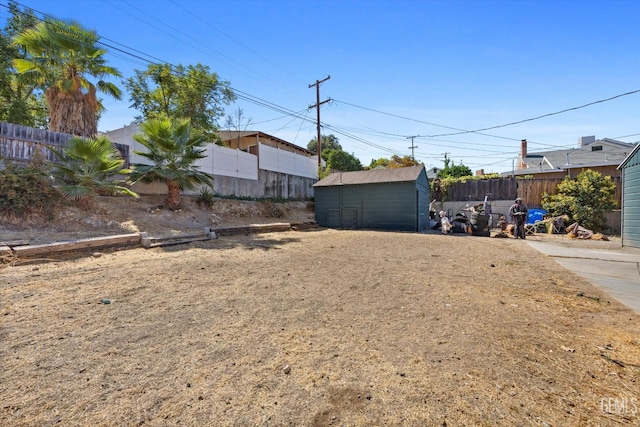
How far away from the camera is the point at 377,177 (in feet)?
46.9

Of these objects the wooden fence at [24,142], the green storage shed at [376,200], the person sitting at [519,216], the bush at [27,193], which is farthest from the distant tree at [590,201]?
the wooden fence at [24,142]

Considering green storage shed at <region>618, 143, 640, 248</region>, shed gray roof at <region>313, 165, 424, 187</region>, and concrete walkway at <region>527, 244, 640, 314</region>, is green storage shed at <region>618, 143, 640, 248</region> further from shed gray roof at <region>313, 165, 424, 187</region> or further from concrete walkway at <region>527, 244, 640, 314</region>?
shed gray roof at <region>313, 165, 424, 187</region>

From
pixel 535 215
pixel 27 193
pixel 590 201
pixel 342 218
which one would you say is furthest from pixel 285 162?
pixel 590 201

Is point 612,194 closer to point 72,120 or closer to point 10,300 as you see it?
point 10,300

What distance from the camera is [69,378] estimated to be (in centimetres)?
197

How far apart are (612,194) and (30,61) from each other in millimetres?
23164

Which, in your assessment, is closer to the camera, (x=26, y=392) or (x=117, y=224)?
(x=26, y=392)

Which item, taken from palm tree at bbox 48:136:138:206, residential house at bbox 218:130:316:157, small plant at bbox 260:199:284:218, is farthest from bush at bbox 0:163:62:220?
residential house at bbox 218:130:316:157

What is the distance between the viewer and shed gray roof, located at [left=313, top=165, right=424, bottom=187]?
13.5m

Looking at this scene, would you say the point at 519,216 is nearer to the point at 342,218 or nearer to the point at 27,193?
the point at 342,218

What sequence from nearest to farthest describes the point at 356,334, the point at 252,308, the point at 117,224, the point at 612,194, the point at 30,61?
the point at 356,334 → the point at 252,308 → the point at 117,224 → the point at 30,61 → the point at 612,194

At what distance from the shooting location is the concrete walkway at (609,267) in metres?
4.07

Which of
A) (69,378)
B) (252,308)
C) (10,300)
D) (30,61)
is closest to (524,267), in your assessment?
(252,308)

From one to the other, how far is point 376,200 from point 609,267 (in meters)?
9.13
